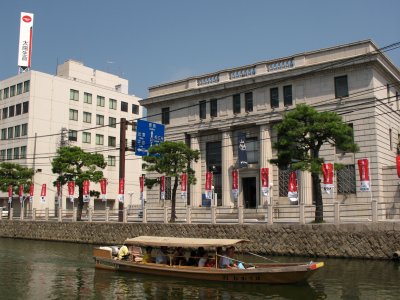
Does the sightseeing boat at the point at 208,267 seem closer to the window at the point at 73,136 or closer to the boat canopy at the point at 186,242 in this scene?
the boat canopy at the point at 186,242

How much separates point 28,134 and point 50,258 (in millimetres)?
42796

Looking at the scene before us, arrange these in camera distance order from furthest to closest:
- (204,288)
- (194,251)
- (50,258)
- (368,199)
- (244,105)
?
(244,105) → (368,199) → (50,258) → (194,251) → (204,288)

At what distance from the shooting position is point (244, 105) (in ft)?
146

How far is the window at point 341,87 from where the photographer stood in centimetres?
3866

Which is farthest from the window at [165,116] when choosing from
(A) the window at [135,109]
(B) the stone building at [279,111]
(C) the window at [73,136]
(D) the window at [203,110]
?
(A) the window at [135,109]

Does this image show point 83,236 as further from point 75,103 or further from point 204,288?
point 75,103

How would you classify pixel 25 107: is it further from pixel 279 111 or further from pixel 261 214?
pixel 261 214

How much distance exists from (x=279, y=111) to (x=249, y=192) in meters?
8.83

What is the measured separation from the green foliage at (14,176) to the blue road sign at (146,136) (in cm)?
2328

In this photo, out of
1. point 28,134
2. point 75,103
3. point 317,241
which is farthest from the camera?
point 75,103

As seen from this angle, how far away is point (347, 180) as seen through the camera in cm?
3822

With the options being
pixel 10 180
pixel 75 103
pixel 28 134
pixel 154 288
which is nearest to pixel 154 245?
pixel 154 288

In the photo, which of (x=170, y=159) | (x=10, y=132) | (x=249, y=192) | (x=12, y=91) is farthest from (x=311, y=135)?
(x=12, y=91)

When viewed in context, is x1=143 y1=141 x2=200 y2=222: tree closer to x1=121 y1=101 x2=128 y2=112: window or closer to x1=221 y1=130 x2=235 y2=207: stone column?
x1=221 y1=130 x2=235 y2=207: stone column
